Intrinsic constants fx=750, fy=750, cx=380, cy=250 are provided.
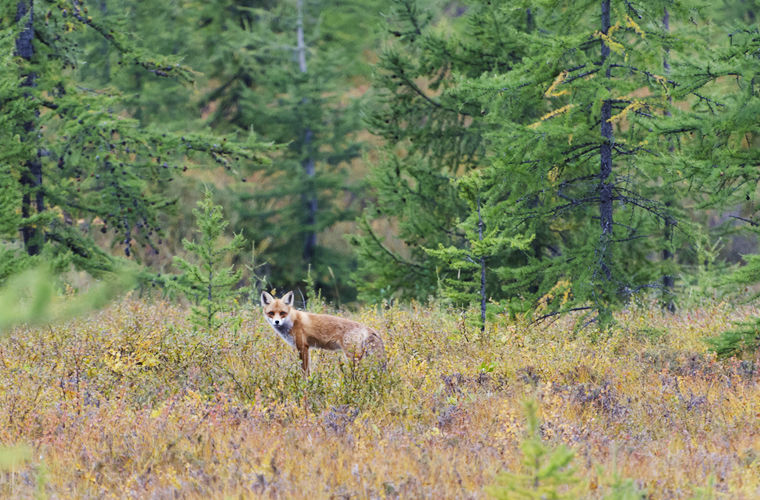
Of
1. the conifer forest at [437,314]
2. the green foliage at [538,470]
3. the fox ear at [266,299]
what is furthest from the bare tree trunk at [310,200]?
the green foliage at [538,470]

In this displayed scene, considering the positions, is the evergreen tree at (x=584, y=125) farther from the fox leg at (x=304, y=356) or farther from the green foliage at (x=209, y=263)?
the green foliage at (x=209, y=263)

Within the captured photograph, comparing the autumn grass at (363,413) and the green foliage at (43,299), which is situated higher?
the green foliage at (43,299)

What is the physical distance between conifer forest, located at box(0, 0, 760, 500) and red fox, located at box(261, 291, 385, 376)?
0.03m

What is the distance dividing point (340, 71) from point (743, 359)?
72.5ft

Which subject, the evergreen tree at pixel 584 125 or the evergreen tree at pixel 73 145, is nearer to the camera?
the evergreen tree at pixel 584 125

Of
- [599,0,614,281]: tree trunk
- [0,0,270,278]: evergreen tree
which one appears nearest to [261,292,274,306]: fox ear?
[599,0,614,281]: tree trunk

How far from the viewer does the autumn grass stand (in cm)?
478

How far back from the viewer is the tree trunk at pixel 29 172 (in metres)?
12.9

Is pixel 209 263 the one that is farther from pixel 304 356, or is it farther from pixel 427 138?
pixel 427 138

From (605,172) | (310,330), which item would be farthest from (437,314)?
(605,172)

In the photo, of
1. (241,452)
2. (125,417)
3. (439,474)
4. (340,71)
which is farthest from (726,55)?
(340,71)

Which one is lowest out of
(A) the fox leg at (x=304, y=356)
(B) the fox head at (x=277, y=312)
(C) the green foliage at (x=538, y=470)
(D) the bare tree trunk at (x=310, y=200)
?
(D) the bare tree trunk at (x=310, y=200)

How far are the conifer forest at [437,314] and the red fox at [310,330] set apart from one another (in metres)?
0.03

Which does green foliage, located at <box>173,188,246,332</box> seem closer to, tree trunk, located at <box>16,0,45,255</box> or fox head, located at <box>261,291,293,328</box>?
fox head, located at <box>261,291,293,328</box>
